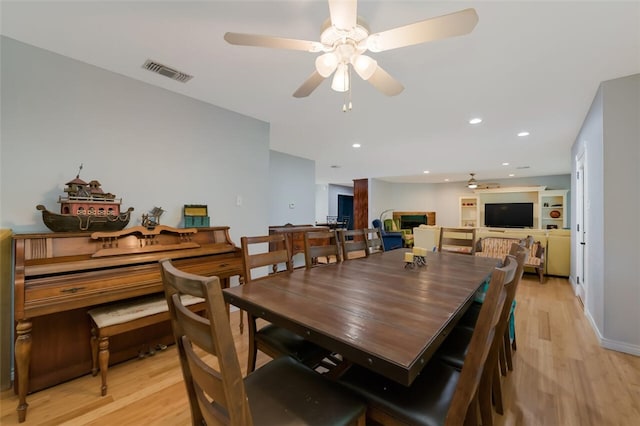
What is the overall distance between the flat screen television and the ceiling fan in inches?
369

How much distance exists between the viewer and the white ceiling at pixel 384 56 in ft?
5.10

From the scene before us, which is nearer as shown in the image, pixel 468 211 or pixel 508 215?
pixel 508 215

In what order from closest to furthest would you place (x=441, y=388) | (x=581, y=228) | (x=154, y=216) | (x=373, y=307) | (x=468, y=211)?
(x=441, y=388), (x=373, y=307), (x=154, y=216), (x=581, y=228), (x=468, y=211)

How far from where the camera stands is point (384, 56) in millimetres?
2012

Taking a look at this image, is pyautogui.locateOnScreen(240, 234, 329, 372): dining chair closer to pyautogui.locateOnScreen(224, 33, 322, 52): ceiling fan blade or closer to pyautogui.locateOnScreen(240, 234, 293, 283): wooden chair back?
pyautogui.locateOnScreen(240, 234, 293, 283): wooden chair back

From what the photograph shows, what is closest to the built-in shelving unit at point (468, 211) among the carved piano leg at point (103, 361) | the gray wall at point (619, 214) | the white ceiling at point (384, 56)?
the white ceiling at point (384, 56)

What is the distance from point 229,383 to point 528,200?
1106cm

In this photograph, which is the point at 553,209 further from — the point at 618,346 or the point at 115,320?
the point at 115,320

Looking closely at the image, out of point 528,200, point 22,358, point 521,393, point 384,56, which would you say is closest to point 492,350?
point 521,393

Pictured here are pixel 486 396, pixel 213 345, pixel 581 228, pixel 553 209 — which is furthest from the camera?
pixel 553 209

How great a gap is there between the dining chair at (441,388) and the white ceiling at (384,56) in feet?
5.20

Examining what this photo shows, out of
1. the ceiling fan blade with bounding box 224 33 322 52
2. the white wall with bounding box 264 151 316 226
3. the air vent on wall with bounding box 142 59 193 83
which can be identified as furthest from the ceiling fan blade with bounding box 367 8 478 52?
the white wall with bounding box 264 151 316 226

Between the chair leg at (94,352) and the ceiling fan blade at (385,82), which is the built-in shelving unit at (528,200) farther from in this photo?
the chair leg at (94,352)

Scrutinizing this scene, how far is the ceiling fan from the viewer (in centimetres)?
117
